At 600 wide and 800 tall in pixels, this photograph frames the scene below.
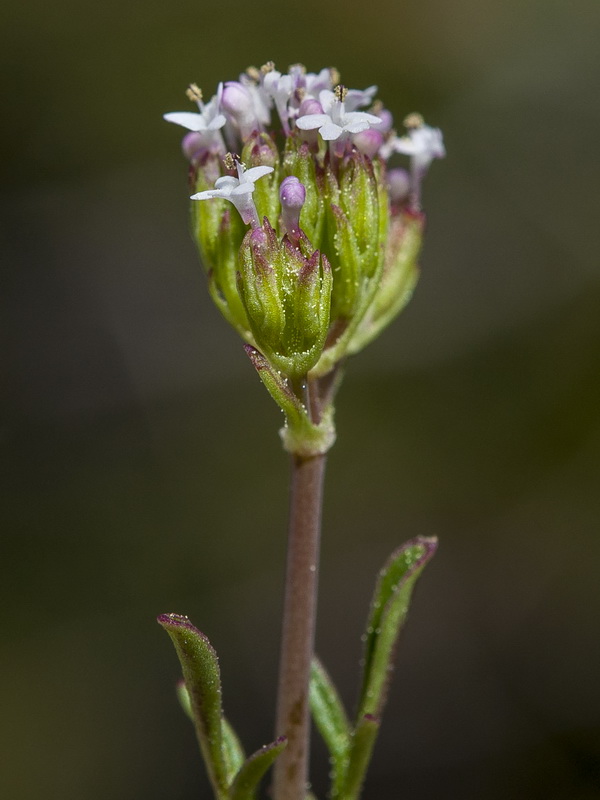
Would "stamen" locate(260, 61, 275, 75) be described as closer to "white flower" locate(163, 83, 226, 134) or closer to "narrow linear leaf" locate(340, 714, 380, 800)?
"white flower" locate(163, 83, 226, 134)

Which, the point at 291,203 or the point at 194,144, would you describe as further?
the point at 194,144

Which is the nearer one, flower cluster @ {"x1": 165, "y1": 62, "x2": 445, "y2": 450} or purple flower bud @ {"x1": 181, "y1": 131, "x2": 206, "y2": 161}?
flower cluster @ {"x1": 165, "y1": 62, "x2": 445, "y2": 450}

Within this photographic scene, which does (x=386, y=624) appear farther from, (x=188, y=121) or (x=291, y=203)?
(x=188, y=121)

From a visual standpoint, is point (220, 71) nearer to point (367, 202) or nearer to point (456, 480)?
point (456, 480)

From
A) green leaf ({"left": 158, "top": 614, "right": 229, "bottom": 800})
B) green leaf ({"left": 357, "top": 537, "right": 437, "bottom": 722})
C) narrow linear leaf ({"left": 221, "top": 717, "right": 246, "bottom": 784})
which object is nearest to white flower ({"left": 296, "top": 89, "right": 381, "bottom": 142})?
green leaf ({"left": 357, "top": 537, "right": 437, "bottom": 722})

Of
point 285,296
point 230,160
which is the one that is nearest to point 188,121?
point 230,160

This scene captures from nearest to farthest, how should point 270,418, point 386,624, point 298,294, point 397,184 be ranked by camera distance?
1. point 298,294
2. point 386,624
3. point 397,184
4. point 270,418
